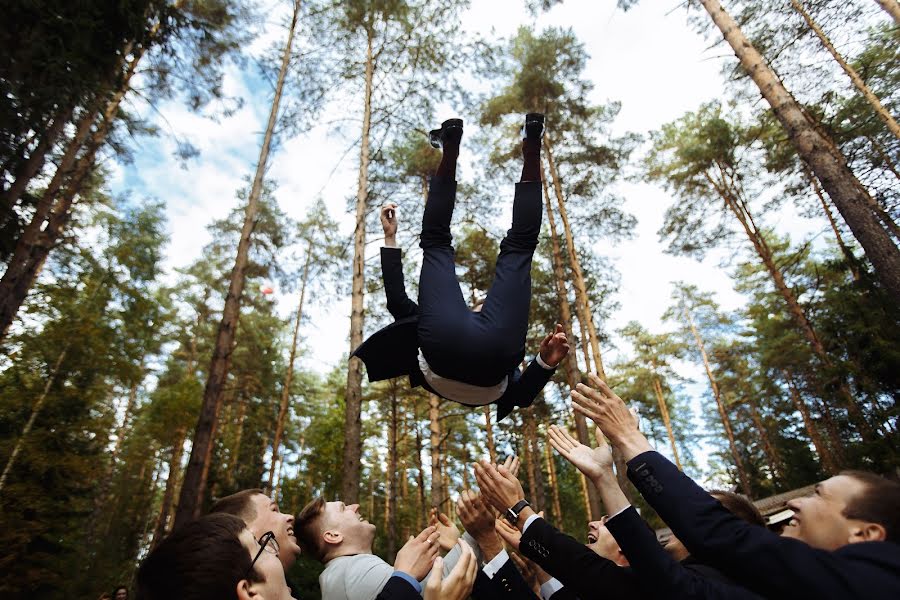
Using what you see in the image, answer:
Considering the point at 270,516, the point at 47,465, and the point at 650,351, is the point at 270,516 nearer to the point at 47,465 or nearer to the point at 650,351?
the point at 47,465

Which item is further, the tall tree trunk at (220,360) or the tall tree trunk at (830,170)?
the tall tree trunk at (220,360)

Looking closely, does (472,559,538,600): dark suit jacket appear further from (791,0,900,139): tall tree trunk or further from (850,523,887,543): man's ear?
(791,0,900,139): tall tree trunk

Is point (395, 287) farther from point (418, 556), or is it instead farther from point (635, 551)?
point (635, 551)

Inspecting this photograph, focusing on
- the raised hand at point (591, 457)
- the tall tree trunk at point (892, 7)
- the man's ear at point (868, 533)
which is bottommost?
the man's ear at point (868, 533)

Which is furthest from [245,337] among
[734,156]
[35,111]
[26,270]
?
[734,156]

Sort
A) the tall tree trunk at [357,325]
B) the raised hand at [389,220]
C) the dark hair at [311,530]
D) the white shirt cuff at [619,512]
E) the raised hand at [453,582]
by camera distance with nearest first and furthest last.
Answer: the raised hand at [453,582] < the white shirt cuff at [619,512] < the dark hair at [311,530] < the raised hand at [389,220] < the tall tree trunk at [357,325]

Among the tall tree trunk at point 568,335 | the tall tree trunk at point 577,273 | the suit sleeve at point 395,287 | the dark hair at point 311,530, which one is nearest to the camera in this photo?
the dark hair at point 311,530

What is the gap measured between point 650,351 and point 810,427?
6.89 m

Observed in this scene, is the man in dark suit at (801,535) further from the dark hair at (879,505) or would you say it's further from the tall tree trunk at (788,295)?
the tall tree trunk at (788,295)

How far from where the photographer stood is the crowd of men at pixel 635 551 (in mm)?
1175

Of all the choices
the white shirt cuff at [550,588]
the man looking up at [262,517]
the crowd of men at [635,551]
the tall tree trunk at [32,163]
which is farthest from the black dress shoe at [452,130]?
the tall tree trunk at [32,163]

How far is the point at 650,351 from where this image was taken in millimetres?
21188

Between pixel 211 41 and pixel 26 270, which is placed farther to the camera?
pixel 211 41

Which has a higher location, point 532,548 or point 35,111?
point 35,111
